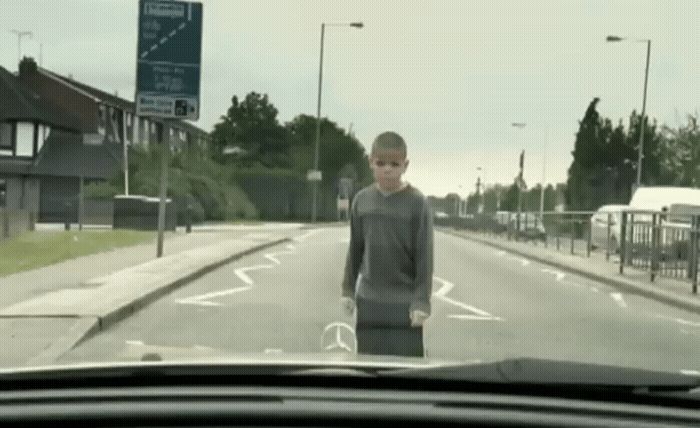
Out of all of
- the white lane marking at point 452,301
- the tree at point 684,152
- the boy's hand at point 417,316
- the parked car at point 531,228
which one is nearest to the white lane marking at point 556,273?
the white lane marking at point 452,301

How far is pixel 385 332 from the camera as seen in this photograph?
6582mm

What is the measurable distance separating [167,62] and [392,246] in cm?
1892

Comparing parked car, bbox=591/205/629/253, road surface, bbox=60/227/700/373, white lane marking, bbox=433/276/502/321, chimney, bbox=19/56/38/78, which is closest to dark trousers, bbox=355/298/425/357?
road surface, bbox=60/227/700/373

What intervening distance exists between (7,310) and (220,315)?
249cm

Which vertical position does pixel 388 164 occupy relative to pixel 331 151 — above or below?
below

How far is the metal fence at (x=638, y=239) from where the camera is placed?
810 inches

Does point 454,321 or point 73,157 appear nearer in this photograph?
point 454,321

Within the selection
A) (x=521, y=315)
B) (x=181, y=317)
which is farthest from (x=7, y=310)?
(x=521, y=315)

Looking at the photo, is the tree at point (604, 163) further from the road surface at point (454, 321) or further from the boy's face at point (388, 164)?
the boy's face at point (388, 164)

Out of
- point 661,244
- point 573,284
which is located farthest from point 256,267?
point 661,244

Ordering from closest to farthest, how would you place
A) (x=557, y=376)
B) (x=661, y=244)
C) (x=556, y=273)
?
(x=557, y=376) → (x=661, y=244) → (x=556, y=273)

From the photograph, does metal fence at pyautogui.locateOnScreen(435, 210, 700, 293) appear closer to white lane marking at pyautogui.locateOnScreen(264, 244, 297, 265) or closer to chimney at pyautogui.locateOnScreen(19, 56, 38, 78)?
white lane marking at pyautogui.locateOnScreen(264, 244, 297, 265)

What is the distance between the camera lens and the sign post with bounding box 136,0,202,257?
24.4 m

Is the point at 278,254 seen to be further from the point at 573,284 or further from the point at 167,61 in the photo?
the point at 573,284
